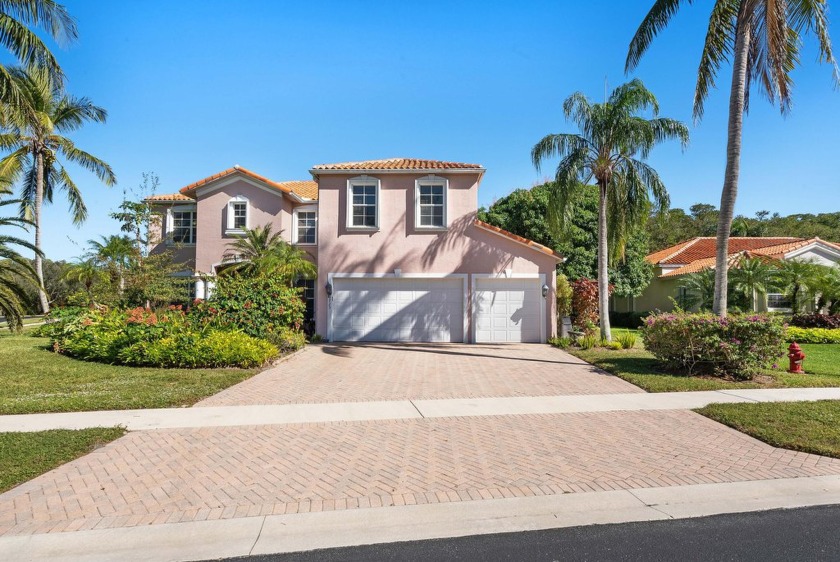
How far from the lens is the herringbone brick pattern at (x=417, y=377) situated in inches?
352

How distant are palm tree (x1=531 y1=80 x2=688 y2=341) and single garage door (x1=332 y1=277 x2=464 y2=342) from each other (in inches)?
175

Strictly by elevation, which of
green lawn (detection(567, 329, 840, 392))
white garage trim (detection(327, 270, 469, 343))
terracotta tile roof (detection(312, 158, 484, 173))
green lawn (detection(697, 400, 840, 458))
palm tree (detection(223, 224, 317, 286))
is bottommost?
green lawn (detection(697, 400, 840, 458))

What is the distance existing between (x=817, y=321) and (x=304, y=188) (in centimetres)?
2173

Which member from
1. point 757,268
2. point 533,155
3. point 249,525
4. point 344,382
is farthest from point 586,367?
point 757,268

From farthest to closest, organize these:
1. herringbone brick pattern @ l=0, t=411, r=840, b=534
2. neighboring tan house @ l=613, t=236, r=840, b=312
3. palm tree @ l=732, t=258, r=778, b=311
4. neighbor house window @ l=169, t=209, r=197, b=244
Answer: neighboring tan house @ l=613, t=236, r=840, b=312 → palm tree @ l=732, t=258, r=778, b=311 → neighbor house window @ l=169, t=209, r=197, b=244 → herringbone brick pattern @ l=0, t=411, r=840, b=534

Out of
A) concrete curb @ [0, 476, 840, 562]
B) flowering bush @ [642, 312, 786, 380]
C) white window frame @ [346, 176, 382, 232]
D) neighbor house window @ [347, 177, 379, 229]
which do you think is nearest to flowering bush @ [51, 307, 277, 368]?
white window frame @ [346, 176, 382, 232]

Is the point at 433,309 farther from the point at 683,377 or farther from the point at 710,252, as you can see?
the point at 710,252

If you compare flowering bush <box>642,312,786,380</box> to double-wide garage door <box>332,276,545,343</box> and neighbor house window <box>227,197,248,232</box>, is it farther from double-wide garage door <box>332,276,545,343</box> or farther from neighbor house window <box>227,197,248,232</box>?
neighbor house window <box>227,197,248,232</box>

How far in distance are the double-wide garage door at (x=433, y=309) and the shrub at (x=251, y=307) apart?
320cm

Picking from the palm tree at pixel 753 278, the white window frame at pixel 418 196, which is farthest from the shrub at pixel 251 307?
the palm tree at pixel 753 278

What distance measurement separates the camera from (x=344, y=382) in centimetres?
1014

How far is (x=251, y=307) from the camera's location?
539 inches

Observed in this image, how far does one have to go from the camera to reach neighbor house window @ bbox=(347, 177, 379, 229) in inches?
693

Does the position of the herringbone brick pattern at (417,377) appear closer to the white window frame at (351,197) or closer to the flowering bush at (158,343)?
the flowering bush at (158,343)
